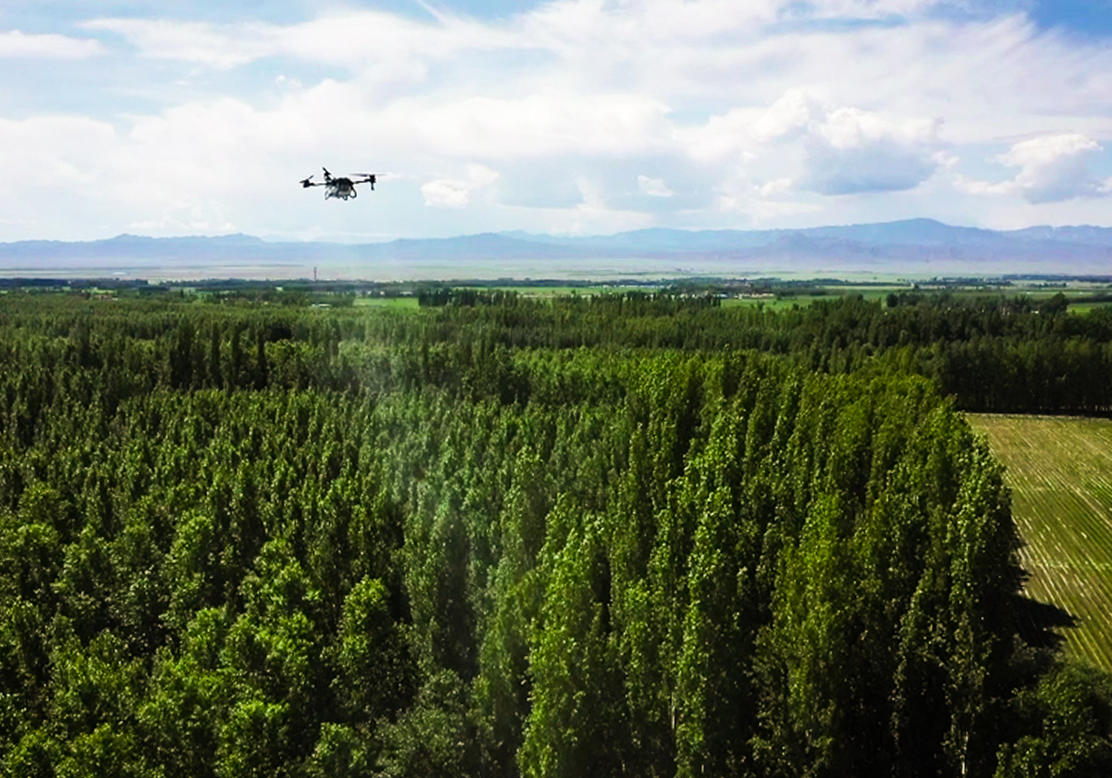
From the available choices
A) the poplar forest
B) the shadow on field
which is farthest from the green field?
the poplar forest

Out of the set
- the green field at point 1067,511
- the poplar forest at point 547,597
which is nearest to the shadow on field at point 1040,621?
the poplar forest at point 547,597

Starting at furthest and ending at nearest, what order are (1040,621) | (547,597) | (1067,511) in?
(1067,511) → (1040,621) → (547,597)

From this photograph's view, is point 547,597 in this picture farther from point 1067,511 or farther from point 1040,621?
point 1067,511

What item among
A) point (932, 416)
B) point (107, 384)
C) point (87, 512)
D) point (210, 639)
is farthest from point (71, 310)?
point (932, 416)

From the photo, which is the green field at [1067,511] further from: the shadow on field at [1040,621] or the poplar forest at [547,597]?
the poplar forest at [547,597]

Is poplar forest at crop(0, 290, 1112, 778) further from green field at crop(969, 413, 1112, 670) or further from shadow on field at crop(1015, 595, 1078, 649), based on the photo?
green field at crop(969, 413, 1112, 670)

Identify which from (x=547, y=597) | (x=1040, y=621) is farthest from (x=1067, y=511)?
(x=547, y=597)
